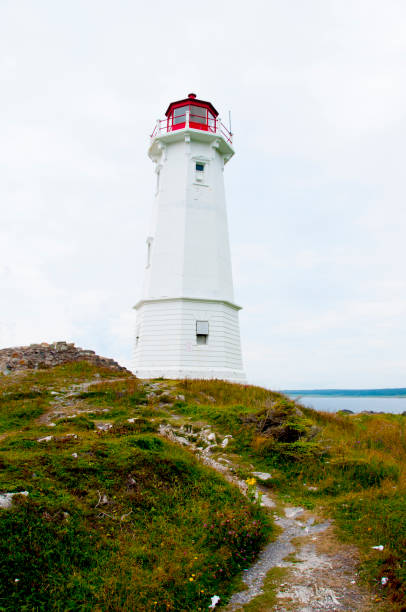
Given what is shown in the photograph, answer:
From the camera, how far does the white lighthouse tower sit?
1933 cm

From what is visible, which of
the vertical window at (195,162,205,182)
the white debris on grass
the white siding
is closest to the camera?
the white debris on grass

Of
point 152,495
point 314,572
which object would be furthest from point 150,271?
point 314,572

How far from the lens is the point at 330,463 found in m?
8.06

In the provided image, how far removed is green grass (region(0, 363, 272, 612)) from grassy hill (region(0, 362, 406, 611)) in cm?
1

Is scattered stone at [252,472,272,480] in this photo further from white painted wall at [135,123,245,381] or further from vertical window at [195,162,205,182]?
vertical window at [195,162,205,182]

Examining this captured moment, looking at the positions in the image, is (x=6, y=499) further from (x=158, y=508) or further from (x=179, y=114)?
(x=179, y=114)

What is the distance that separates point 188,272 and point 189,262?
1.79ft

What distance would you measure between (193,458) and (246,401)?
6.71 metres

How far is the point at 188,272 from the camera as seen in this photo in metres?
20.4

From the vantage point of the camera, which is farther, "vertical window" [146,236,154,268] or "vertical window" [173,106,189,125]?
"vertical window" [173,106,189,125]

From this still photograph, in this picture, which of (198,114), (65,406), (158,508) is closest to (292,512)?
(158,508)

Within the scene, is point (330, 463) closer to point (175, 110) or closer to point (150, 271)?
point (150, 271)

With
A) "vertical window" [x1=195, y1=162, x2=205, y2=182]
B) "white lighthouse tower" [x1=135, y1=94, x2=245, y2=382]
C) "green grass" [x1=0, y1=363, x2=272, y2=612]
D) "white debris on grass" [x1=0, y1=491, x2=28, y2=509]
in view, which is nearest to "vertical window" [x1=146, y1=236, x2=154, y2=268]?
"white lighthouse tower" [x1=135, y1=94, x2=245, y2=382]

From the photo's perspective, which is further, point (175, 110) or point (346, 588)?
point (175, 110)
